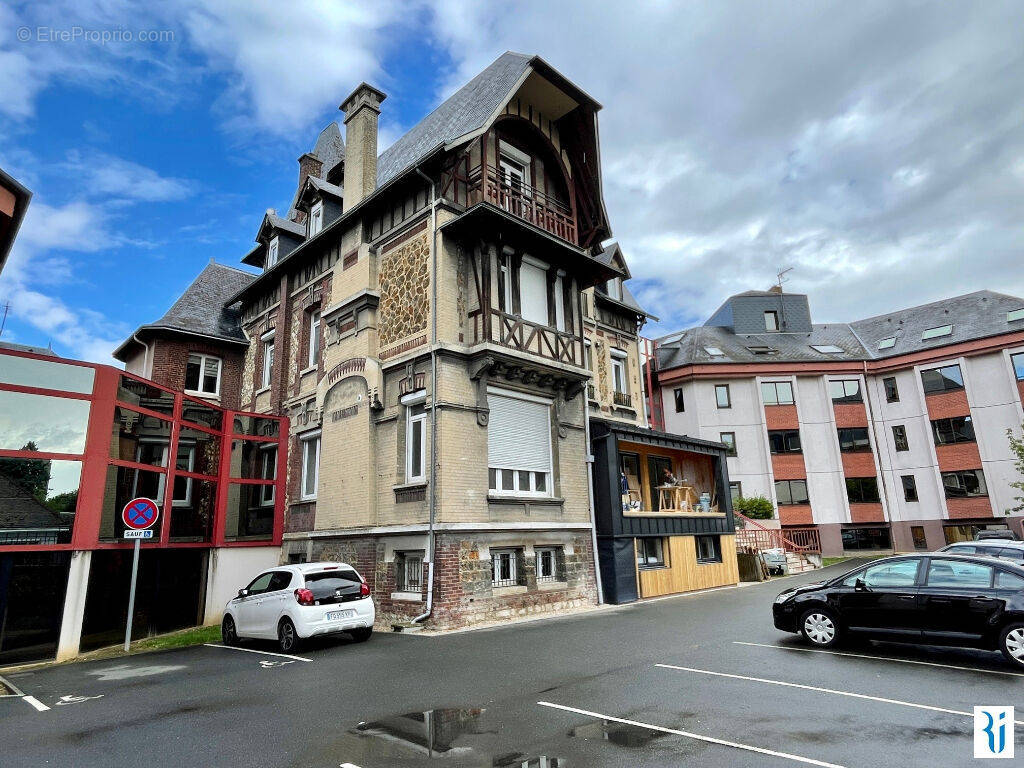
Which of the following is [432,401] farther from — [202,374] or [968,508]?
[968,508]

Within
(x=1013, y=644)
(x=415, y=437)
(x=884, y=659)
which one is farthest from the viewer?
(x=415, y=437)

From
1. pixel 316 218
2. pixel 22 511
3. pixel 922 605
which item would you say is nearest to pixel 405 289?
pixel 316 218

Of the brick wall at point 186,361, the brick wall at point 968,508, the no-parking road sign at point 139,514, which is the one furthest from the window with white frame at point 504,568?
the brick wall at point 968,508

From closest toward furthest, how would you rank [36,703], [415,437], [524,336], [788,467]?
[36,703], [415,437], [524,336], [788,467]

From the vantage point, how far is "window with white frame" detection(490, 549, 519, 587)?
14.1 metres

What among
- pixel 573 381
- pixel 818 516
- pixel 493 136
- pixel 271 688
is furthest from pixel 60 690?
pixel 818 516

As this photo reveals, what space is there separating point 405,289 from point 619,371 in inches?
391

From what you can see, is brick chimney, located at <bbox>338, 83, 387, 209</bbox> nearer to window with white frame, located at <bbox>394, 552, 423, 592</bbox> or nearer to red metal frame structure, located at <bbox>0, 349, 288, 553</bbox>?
red metal frame structure, located at <bbox>0, 349, 288, 553</bbox>

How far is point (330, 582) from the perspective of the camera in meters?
11.2

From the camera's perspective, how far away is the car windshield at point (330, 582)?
35.9ft

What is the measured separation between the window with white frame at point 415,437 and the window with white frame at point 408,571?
A: 5.49 feet

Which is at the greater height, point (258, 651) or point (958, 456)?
point (958, 456)

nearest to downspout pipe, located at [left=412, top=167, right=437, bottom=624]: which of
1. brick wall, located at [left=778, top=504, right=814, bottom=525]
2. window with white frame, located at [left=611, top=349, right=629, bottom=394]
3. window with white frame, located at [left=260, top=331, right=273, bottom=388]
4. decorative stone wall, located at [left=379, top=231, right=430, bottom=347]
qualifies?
decorative stone wall, located at [left=379, top=231, right=430, bottom=347]

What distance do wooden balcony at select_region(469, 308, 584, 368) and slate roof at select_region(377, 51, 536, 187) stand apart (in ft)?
13.2
